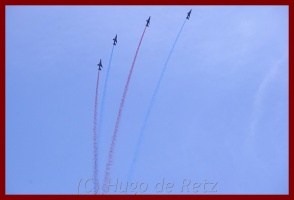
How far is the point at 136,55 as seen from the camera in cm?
2297

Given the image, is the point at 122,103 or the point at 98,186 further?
the point at 122,103

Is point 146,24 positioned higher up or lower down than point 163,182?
higher up

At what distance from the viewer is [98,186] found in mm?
19938

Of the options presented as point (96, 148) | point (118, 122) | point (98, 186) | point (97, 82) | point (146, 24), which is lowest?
point (98, 186)

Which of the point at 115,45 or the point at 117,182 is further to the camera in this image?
the point at 115,45

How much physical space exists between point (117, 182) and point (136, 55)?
9.30m

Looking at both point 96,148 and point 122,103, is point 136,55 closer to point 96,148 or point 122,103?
point 122,103

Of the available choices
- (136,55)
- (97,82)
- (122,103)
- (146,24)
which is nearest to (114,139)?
(122,103)

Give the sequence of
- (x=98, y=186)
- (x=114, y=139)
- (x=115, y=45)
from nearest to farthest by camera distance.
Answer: (x=98, y=186), (x=114, y=139), (x=115, y=45)

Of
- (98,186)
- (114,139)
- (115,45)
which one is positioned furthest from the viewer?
(115,45)

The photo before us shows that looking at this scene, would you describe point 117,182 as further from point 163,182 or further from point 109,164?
point 163,182

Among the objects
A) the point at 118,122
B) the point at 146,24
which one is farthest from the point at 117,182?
the point at 146,24

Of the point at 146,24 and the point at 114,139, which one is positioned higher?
the point at 146,24

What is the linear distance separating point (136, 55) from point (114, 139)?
6.50 metres
